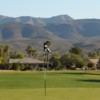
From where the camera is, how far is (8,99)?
28.2 metres

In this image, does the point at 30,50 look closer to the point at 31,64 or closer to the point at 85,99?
the point at 31,64

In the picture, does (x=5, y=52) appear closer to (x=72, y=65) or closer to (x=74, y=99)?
(x=72, y=65)

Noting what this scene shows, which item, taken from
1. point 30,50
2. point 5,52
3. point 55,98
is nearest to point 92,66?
point 5,52

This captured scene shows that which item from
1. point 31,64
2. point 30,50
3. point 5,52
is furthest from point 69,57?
point 30,50

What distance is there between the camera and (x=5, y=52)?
519 ft

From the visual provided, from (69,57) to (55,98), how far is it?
115553mm

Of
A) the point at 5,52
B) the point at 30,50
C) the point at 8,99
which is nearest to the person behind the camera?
the point at 8,99

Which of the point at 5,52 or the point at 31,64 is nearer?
the point at 31,64

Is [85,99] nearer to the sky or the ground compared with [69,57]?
nearer to the ground

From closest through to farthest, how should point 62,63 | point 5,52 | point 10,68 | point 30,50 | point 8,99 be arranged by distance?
point 8,99 → point 10,68 → point 62,63 → point 5,52 → point 30,50

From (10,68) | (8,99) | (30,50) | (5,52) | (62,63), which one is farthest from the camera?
(30,50)

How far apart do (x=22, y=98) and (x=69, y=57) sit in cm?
11576

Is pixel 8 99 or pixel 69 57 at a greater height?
pixel 69 57

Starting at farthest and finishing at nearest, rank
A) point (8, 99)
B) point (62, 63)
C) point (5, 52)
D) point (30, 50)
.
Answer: point (30, 50), point (5, 52), point (62, 63), point (8, 99)
